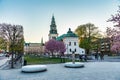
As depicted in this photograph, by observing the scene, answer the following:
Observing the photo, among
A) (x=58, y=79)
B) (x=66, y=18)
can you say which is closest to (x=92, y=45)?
(x=66, y=18)

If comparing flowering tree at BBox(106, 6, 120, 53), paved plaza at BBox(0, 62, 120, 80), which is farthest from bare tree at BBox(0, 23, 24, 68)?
flowering tree at BBox(106, 6, 120, 53)

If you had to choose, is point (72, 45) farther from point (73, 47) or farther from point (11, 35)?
point (11, 35)

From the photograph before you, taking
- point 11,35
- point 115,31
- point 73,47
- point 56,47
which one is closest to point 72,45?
point 73,47

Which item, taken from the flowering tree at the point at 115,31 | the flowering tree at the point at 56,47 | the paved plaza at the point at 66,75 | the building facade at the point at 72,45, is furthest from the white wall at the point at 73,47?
the flowering tree at the point at 115,31

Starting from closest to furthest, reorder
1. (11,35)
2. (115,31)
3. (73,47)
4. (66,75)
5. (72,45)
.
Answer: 1. (115,31)
2. (66,75)
3. (11,35)
4. (73,47)
5. (72,45)

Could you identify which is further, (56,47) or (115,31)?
(56,47)

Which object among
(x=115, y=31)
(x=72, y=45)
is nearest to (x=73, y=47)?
(x=72, y=45)

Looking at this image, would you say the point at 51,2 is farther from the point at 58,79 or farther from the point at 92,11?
the point at 58,79

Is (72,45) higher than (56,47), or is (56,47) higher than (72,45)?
(72,45)

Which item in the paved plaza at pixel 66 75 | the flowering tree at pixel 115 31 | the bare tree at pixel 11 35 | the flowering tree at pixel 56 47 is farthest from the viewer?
the flowering tree at pixel 56 47

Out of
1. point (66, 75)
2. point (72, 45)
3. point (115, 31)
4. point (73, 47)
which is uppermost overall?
point (72, 45)

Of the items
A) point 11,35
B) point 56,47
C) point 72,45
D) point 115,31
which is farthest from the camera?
point 56,47

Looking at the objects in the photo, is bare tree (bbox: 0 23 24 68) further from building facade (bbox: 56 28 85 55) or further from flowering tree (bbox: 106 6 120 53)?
building facade (bbox: 56 28 85 55)

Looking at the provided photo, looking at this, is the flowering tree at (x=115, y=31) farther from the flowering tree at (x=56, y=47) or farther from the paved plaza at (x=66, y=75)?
the flowering tree at (x=56, y=47)
